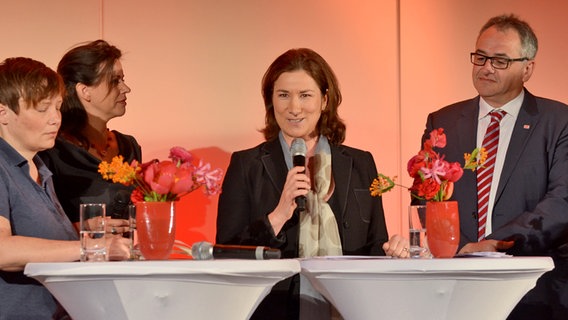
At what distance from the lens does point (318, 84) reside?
4090mm

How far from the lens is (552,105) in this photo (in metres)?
4.32

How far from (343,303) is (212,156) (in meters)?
2.49

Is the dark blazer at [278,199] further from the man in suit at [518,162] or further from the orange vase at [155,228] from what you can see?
the orange vase at [155,228]

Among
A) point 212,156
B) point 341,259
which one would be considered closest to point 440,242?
point 341,259

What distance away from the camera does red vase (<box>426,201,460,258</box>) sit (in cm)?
322

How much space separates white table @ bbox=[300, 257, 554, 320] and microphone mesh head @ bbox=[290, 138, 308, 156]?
771 millimetres

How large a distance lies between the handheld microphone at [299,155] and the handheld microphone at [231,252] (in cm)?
57

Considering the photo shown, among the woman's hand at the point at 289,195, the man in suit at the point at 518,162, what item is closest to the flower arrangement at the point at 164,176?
the woman's hand at the point at 289,195

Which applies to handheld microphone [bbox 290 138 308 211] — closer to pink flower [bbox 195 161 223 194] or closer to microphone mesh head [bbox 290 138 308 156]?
microphone mesh head [bbox 290 138 308 156]

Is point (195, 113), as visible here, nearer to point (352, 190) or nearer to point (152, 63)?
point (152, 63)

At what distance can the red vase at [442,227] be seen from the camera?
3.22 metres

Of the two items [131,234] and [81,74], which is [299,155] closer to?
[131,234]

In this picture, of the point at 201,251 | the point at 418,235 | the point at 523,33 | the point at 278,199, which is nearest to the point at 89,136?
the point at 278,199

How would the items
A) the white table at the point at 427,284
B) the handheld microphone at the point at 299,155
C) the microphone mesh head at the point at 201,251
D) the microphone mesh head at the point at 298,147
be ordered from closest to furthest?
1. the white table at the point at 427,284
2. the microphone mesh head at the point at 201,251
3. the handheld microphone at the point at 299,155
4. the microphone mesh head at the point at 298,147
